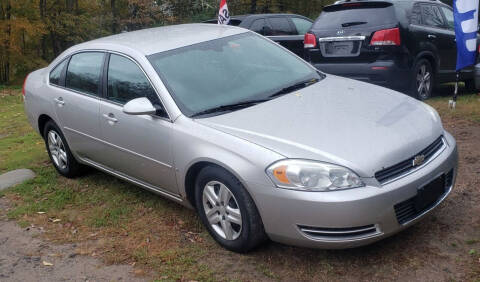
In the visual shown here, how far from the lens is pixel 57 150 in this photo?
6008mm

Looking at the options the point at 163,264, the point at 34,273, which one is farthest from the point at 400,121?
the point at 34,273

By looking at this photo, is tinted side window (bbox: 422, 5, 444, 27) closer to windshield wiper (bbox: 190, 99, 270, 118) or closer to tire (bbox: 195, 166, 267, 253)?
windshield wiper (bbox: 190, 99, 270, 118)

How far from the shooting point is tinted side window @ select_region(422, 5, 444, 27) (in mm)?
8094

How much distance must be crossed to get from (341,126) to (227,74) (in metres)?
1.25

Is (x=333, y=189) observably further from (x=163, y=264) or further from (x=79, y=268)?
(x=79, y=268)

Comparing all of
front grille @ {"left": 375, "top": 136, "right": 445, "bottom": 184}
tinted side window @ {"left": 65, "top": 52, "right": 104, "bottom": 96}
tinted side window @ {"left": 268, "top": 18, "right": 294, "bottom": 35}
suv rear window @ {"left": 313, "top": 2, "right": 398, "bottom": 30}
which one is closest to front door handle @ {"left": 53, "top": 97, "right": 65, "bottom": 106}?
tinted side window @ {"left": 65, "top": 52, "right": 104, "bottom": 96}

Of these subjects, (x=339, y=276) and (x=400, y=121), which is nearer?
(x=339, y=276)

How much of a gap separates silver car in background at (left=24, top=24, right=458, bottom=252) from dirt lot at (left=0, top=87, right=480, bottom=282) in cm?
25

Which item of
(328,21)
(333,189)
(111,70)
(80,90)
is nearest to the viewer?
(333,189)

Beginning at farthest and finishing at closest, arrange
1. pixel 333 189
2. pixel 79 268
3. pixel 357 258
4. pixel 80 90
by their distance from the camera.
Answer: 1. pixel 80 90
2. pixel 79 268
3. pixel 357 258
4. pixel 333 189

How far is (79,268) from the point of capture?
3.99 m

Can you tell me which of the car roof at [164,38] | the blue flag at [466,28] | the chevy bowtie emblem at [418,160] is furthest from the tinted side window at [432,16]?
the chevy bowtie emblem at [418,160]

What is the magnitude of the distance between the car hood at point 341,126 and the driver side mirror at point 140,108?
0.44 metres

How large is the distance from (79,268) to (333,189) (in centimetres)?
205
